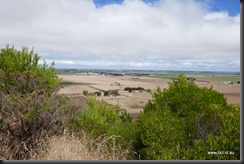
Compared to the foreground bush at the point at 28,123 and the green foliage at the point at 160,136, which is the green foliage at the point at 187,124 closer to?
the green foliage at the point at 160,136

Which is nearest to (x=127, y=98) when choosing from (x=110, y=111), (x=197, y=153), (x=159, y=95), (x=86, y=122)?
(x=110, y=111)

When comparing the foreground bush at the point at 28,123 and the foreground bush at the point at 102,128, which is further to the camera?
the foreground bush at the point at 102,128

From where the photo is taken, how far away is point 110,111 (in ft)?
53.0

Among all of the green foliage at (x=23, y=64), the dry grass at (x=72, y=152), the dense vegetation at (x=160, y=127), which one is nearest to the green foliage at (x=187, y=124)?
the dense vegetation at (x=160, y=127)

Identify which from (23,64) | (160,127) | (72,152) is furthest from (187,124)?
(23,64)

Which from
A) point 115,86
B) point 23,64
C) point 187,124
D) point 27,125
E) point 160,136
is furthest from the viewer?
point 115,86

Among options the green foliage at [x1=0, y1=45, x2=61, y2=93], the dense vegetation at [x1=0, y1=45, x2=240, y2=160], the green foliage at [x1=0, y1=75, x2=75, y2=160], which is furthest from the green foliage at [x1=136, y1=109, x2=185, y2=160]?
the green foliage at [x1=0, y1=45, x2=61, y2=93]

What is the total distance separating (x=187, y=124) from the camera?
7418 mm

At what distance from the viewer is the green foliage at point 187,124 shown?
5.81 m

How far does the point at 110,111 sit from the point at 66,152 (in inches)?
405

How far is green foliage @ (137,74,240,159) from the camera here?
5.81 meters

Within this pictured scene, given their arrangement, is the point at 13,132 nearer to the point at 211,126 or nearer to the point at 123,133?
the point at 123,133

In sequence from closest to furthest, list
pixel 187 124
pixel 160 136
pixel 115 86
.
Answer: pixel 160 136, pixel 187 124, pixel 115 86

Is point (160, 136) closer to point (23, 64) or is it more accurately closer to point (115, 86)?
point (23, 64)
